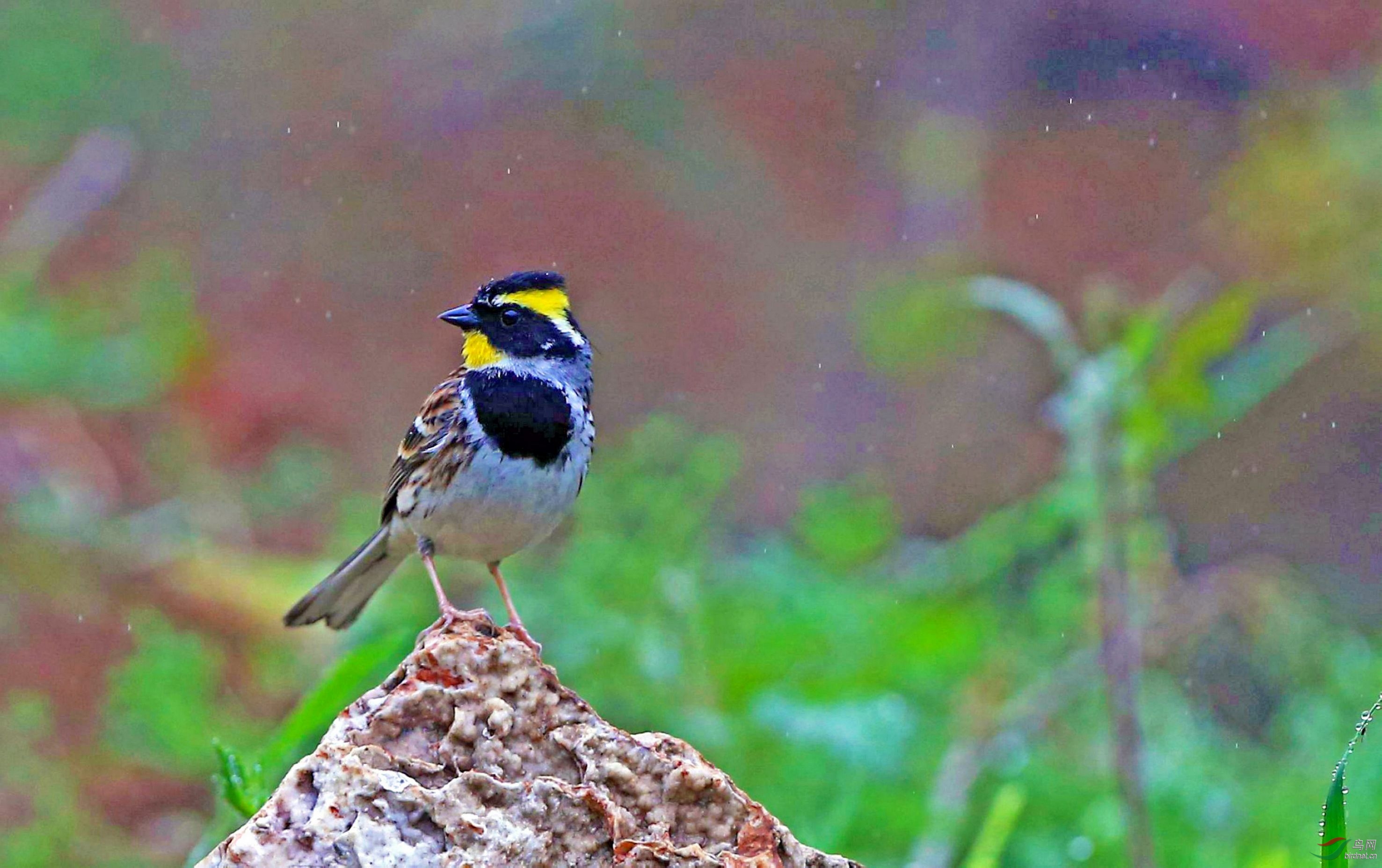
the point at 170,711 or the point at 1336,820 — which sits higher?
the point at 170,711

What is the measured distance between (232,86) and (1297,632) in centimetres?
949

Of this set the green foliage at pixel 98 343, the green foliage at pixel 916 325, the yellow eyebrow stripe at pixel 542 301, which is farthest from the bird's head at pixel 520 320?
the green foliage at pixel 98 343

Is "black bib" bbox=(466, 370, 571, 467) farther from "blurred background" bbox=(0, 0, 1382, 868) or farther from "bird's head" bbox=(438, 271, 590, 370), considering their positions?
"blurred background" bbox=(0, 0, 1382, 868)

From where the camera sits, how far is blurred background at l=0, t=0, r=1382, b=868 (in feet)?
14.5

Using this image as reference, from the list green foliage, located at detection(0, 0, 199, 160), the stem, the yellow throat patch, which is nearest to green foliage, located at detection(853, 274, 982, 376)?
the stem

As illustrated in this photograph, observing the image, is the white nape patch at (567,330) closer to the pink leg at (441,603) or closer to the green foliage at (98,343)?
the pink leg at (441,603)

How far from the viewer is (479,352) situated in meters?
3.56

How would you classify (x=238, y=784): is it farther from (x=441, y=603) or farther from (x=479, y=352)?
(x=479, y=352)

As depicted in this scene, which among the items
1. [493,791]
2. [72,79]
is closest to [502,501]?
[493,791]

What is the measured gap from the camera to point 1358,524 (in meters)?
8.84

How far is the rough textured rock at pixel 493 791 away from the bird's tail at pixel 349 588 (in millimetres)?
1318

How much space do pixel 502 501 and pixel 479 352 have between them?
38cm

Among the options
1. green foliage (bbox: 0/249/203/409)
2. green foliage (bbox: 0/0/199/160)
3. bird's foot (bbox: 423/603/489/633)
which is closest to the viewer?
bird's foot (bbox: 423/603/489/633)

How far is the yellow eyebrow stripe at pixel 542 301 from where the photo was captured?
11.4 feet
